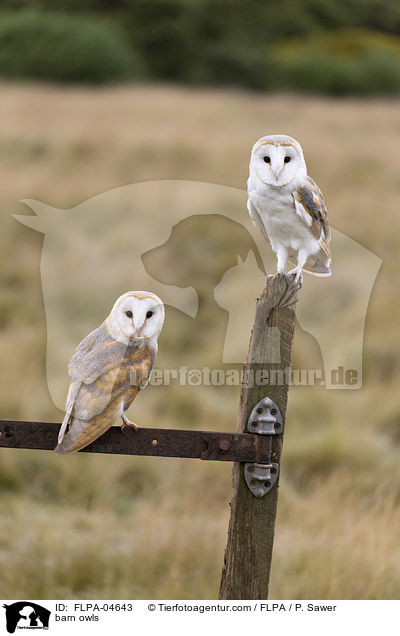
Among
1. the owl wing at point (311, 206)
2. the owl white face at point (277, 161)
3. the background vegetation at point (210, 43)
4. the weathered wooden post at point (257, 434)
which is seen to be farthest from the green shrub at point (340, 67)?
the weathered wooden post at point (257, 434)

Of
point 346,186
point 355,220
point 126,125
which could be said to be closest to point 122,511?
point 355,220

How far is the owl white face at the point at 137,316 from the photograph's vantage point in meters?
1.54

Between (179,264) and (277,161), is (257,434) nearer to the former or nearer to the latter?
(277,161)

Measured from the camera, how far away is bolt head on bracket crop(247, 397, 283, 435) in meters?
1.77

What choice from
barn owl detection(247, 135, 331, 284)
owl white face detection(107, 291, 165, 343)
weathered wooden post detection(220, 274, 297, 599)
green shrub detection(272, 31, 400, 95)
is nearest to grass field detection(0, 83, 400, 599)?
weathered wooden post detection(220, 274, 297, 599)

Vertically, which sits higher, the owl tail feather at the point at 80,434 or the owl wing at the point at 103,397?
the owl wing at the point at 103,397

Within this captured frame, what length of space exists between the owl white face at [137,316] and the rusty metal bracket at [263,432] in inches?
13.5

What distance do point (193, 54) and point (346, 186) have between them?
7.92 m

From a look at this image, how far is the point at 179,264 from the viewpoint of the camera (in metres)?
7.95

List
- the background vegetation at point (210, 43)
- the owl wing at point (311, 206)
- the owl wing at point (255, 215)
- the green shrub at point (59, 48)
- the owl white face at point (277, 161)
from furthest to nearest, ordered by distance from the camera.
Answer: the background vegetation at point (210, 43), the green shrub at point (59, 48), the owl wing at point (255, 215), the owl wing at point (311, 206), the owl white face at point (277, 161)
